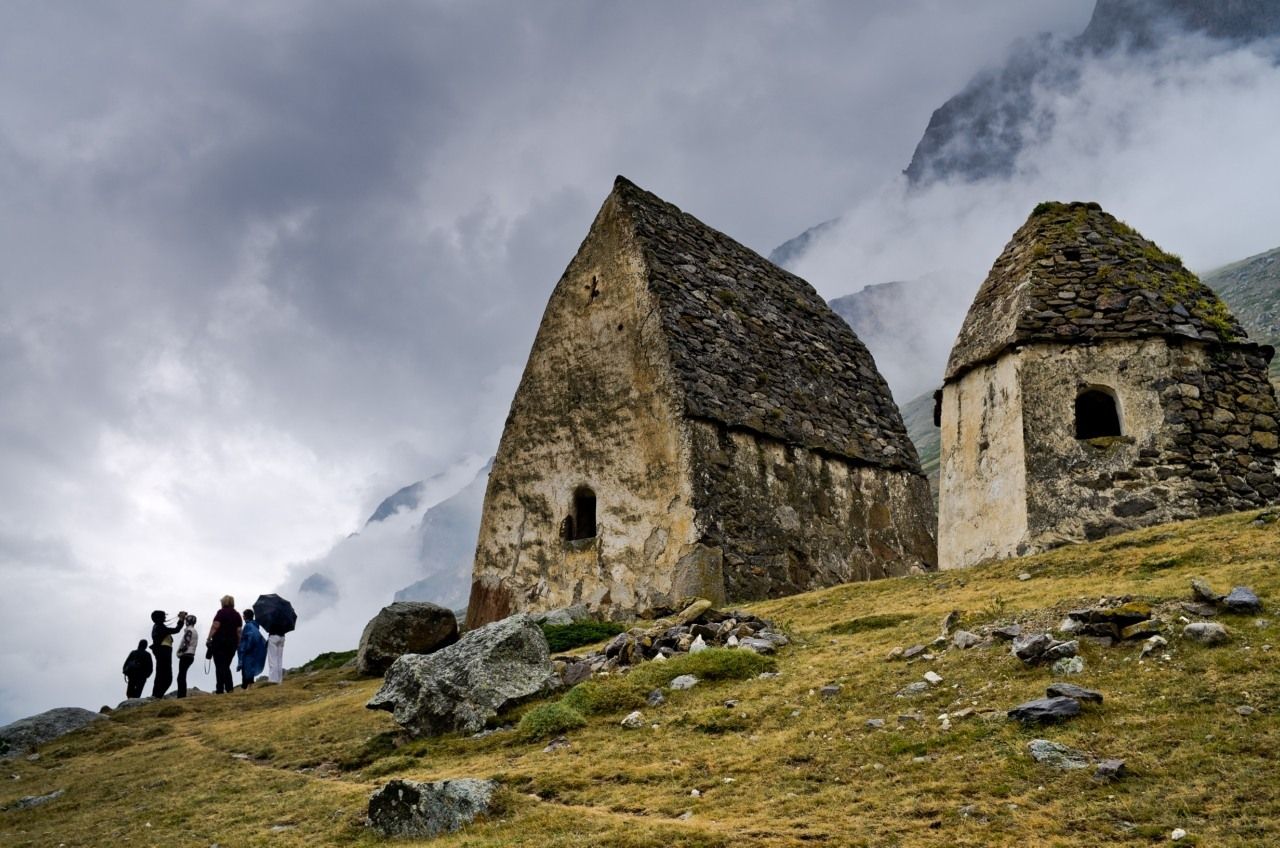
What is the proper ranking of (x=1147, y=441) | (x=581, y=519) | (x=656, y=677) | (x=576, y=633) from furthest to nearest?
(x=581, y=519) < (x=576, y=633) < (x=1147, y=441) < (x=656, y=677)

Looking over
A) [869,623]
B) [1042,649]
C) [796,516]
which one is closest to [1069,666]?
[1042,649]

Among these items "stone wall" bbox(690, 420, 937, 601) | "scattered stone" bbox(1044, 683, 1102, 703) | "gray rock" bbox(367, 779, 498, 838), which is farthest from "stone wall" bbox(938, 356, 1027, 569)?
"gray rock" bbox(367, 779, 498, 838)

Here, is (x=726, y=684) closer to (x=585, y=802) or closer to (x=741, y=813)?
(x=585, y=802)

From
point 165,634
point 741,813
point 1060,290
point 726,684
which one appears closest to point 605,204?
point 1060,290

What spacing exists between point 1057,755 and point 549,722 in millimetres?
4606

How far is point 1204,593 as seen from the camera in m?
7.34

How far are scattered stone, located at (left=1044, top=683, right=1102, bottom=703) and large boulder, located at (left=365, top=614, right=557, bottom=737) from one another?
17.6 ft

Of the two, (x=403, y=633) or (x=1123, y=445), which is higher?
(x=1123, y=445)

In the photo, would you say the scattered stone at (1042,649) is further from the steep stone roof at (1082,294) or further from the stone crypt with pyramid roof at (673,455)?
the stone crypt with pyramid roof at (673,455)

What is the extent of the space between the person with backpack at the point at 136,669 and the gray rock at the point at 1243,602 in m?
18.7

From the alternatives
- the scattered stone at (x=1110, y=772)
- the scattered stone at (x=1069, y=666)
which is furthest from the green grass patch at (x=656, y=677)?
the scattered stone at (x=1110, y=772)

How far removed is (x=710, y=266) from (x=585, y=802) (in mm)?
15767

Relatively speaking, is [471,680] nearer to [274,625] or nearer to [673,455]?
[673,455]

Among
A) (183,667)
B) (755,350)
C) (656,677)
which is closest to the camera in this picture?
(656,677)
